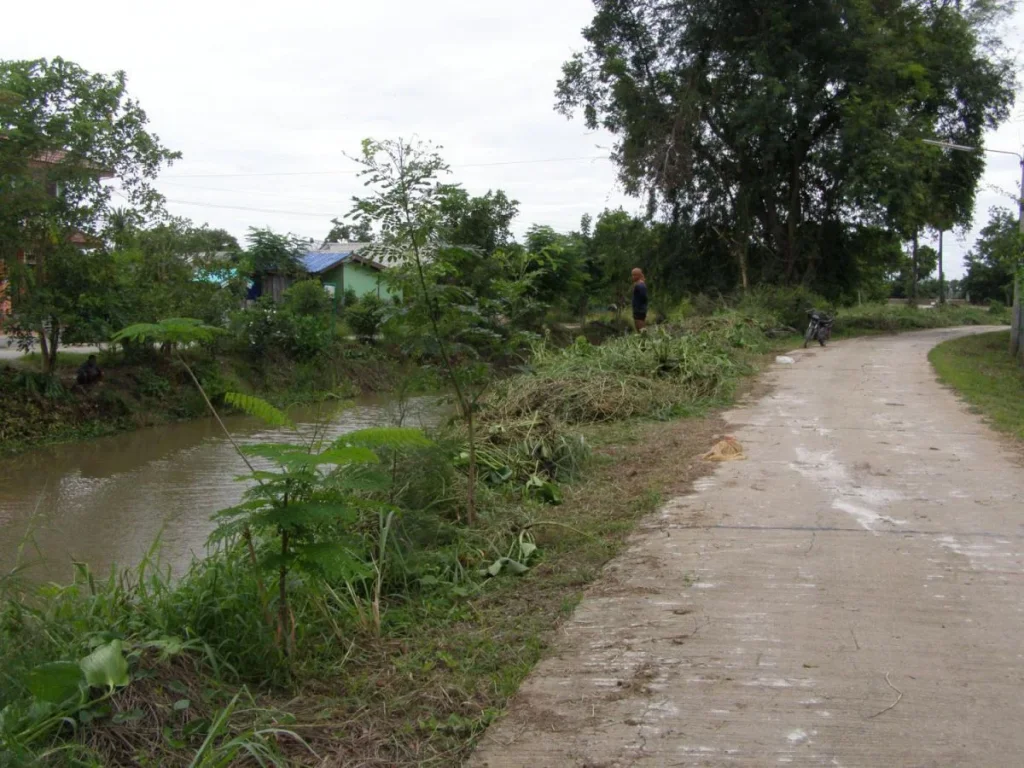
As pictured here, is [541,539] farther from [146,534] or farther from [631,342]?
[631,342]

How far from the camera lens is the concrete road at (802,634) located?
12.4 feet

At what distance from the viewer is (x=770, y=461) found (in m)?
9.41

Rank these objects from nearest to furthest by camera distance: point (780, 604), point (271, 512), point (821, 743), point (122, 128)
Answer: point (821, 743) → point (271, 512) → point (780, 604) → point (122, 128)

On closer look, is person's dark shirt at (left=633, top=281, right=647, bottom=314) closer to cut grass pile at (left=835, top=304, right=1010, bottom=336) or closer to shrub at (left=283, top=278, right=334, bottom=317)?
cut grass pile at (left=835, top=304, right=1010, bottom=336)

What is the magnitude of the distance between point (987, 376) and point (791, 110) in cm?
1293

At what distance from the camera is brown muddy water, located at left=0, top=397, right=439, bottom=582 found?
10156 mm

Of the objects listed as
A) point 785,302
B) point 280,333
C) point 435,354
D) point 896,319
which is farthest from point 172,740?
point 896,319

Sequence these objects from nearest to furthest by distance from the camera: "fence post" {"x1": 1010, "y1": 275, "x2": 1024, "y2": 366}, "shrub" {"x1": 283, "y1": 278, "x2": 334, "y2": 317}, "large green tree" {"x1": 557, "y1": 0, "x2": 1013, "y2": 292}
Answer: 1. "fence post" {"x1": 1010, "y1": 275, "x2": 1024, "y2": 366}
2. "large green tree" {"x1": 557, "y1": 0, "x2": 1013, "y2": 292}
3. "shrub" {"x1": 283, "y1": 278, "x2": 334, "y2": 317}

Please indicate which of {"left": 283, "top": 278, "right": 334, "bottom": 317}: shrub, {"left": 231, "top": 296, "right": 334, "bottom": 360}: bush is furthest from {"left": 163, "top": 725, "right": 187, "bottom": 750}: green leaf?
{"left": 283, "top": 278, "right": 334, "bottom": 317}: shrub

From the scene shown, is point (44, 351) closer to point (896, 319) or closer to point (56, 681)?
point (56, 681)

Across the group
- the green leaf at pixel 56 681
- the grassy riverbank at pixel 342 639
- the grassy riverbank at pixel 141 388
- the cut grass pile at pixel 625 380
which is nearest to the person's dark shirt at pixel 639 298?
the cut grass pile at pixel 625 380

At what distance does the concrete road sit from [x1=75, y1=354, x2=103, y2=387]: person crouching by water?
57.9ft

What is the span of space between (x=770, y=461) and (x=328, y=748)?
21.3 feet

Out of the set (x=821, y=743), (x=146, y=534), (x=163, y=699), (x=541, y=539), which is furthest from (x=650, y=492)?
(x=146, y=534)
